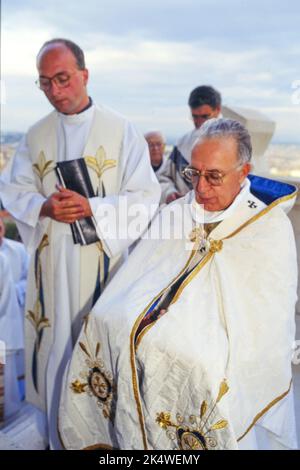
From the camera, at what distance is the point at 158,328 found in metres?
2.09

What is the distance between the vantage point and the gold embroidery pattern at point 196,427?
6.43 ft

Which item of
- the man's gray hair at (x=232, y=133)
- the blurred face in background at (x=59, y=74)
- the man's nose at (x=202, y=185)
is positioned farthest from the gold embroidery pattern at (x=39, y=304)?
the man's gray hair at (x=232, y=133)

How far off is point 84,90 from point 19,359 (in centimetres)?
233

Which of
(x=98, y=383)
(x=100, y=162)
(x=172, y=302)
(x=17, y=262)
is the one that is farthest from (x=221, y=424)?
(x=17, y=262)

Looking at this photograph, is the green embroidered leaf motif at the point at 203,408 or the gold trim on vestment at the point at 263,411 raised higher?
the green embroidered leaf motif at the point at 203,408

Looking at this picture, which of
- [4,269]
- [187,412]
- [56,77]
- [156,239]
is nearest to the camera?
[187,412]

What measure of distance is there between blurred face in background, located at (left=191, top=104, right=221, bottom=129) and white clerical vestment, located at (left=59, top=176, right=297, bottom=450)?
1218mm

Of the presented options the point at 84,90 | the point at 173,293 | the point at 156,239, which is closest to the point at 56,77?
the point at 84,90

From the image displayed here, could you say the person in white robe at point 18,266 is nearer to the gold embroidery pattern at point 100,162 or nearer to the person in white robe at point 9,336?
the person in white robe at point 9,336

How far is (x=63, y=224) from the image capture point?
2908mm

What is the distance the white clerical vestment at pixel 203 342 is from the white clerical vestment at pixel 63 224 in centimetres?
54

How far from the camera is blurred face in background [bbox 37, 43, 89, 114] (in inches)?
105

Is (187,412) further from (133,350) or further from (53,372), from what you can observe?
(53,372)

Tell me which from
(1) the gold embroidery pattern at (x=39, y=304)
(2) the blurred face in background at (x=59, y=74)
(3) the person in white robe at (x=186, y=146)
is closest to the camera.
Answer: (2) the blurred face in background at (x=59, y=74)
